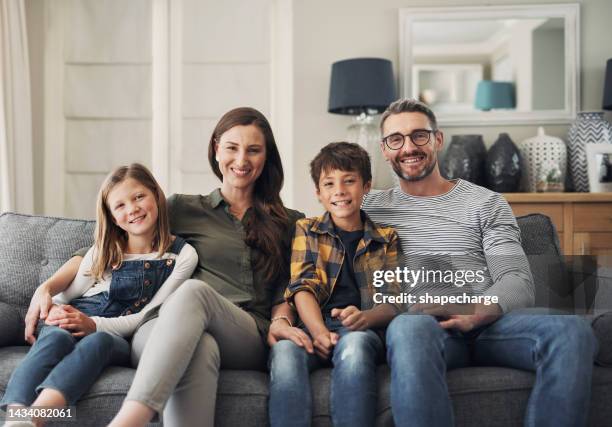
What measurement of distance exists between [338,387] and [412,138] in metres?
0.74

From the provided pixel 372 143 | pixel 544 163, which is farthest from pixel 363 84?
pixel 544 163

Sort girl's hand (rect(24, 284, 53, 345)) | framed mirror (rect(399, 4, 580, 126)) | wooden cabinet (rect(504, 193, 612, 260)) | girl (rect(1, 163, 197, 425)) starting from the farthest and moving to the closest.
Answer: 1. framed mirror (rect(399, 4, 580, 126))
2. wooden cabinet (rect(504, 193, 612, 260))
3. girl's hand (rect(24, 284, 53, 345))
4. girl (rect(1, 163, 197, 425))

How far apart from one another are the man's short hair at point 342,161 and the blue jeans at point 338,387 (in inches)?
19.1

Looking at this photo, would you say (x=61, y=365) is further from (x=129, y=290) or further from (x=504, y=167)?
(x=504, y=167)

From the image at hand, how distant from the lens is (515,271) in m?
1.84

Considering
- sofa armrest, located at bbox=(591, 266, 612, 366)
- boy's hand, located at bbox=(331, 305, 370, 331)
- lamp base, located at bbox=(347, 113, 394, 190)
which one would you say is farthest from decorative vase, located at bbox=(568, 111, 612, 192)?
boy's hand, located at bbox=(331, 305, 370, 331)

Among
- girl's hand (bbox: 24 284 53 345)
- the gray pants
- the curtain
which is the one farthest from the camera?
the curtain

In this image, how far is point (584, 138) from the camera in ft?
12.6

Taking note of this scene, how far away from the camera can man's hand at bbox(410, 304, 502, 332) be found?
1.74 metres

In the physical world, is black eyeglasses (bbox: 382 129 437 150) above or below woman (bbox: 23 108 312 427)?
above

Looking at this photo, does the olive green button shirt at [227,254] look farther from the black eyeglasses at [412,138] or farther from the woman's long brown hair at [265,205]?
the black eyeglasses at [412,138]

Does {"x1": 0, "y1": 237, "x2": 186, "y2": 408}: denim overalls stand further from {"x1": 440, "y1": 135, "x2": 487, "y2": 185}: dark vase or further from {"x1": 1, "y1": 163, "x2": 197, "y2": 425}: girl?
{"x1": 440, "y1": 135, "x2": 487, "y2": 185}: dark vase

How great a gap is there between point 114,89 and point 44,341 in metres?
2.86

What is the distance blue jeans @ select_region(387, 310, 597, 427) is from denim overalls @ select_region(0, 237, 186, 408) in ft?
2.21
